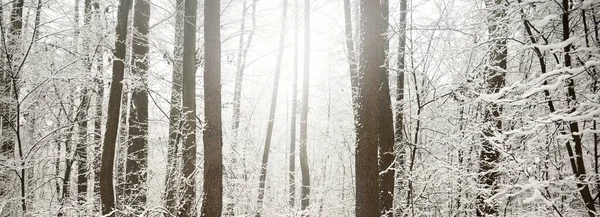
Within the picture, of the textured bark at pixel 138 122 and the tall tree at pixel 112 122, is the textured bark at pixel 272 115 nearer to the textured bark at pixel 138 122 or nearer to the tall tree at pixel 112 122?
the textured bark at pixel 138 122

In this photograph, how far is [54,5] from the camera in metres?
8.47

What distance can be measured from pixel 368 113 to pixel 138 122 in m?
4.89

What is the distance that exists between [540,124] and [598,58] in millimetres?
787

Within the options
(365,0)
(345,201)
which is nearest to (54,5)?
(365,0)

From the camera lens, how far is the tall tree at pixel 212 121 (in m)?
5.97

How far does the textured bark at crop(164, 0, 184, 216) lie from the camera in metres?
7.00

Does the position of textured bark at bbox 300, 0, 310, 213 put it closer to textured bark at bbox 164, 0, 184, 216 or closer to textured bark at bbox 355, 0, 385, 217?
textured bark at bbox 164, 0, 184, 216

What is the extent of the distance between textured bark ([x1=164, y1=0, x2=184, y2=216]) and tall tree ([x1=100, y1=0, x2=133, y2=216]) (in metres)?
1.02

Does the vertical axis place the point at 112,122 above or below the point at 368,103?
below

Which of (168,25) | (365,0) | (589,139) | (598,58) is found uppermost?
(168,25)

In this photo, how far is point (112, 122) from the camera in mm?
6719

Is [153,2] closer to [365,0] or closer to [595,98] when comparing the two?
[365,0]

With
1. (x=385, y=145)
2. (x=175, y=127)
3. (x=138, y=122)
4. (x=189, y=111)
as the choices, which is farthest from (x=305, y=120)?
(x=138, y=122)

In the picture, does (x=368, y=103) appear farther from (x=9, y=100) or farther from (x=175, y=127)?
(x=9, y=100)
